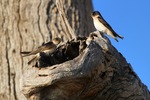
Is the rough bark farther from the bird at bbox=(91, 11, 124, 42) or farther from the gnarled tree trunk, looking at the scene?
the bird at bbox=(91, 11, 124, 42)

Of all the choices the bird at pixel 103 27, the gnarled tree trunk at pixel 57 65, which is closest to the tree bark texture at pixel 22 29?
the gnarled tree trunk at pixel 57 65

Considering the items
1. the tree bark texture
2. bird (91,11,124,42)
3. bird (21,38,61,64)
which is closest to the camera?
bird (21,38,61,64)

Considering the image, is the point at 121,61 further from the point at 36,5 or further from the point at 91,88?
the point at 36,5

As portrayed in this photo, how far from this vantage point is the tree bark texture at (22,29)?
13.5ft

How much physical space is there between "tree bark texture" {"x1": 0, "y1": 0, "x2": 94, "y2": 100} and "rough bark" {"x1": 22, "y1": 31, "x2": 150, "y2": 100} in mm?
634

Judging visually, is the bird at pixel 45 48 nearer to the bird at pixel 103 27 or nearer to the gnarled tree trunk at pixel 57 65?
the gnarled tree trunk at pixel 57 65

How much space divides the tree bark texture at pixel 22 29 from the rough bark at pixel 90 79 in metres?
0.63

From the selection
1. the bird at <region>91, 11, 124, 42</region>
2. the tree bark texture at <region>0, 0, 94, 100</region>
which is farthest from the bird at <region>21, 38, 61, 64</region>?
the bird at <region>91, 11, 124, 42</region>

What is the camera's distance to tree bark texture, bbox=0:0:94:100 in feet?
13.5

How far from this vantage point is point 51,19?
4367 mm

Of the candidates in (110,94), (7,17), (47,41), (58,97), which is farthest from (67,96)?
(7,17)

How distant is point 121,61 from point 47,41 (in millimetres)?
744

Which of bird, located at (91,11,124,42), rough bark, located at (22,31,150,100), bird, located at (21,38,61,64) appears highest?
bird, located at (91,11,124,42)

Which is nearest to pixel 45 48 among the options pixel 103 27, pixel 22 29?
pixel 22 29
